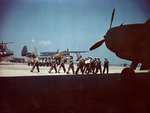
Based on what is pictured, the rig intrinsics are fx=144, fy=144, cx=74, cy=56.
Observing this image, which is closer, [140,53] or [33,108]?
[33,108]

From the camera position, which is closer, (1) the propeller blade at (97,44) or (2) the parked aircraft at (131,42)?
(2) the parked aircraft at (131,42)

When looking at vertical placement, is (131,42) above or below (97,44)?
below

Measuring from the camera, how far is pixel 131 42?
6.65 meters

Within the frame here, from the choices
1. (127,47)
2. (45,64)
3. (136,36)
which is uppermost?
(136,36)

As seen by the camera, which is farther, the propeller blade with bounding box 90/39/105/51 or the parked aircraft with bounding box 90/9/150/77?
the propeller blade with bounding box 90/39/105/51

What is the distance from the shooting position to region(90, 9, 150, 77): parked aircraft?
6.18 meters

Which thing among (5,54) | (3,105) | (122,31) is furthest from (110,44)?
(5,54)

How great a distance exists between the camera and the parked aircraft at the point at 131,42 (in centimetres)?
618

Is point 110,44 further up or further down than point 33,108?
further up

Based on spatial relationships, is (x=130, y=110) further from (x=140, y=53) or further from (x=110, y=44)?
(x=110, y=44)

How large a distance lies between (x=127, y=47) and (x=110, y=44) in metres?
0.95

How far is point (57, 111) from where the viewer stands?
3.06m

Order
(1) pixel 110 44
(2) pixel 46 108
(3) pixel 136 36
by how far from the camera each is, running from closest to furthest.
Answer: (2) pixel 46 108
(3) pixel 136 36
(1) pixel 110 44

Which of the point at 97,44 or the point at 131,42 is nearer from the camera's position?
the point at 131,42
